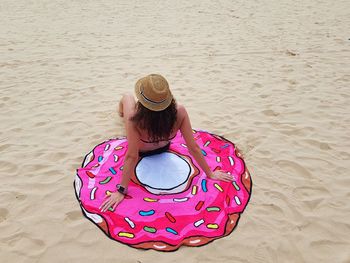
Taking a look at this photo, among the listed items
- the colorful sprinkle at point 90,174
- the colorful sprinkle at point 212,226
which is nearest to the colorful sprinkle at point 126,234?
the colorful sprinkle at point 212,226

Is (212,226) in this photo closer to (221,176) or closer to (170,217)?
(170,217)

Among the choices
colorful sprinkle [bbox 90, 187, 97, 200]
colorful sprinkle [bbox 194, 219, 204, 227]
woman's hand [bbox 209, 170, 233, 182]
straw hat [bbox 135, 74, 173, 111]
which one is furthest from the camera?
woman's hand [bbox 209, 170, 233, 182]

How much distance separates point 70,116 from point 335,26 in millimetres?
7648

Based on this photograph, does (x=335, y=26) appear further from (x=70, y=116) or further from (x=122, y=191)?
(x=122, y=191)

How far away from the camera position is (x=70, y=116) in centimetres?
408

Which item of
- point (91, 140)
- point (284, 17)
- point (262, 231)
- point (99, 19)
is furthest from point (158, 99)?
point (284, 17)

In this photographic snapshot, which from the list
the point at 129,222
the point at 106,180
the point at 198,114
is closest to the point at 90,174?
the point at 106,180

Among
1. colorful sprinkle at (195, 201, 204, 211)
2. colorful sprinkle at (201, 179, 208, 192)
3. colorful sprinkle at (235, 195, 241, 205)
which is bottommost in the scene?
colorful sprinkle at (235, 195, 241, 205)

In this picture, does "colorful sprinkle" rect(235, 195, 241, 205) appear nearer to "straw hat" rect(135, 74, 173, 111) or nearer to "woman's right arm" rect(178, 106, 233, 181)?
"woman's right arm" rect(178, 106, 233, 181)

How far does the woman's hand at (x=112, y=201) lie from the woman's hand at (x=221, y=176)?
0.81 meters

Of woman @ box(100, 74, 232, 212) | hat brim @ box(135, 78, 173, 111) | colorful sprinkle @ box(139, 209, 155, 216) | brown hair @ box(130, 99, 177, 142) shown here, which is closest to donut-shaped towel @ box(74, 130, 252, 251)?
colorful sprinkle @ box(139, 209, 155, 216)

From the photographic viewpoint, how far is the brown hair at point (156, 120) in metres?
2.30

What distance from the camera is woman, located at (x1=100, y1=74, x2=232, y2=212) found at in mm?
2207

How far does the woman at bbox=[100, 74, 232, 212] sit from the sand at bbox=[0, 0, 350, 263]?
0.40 metres
